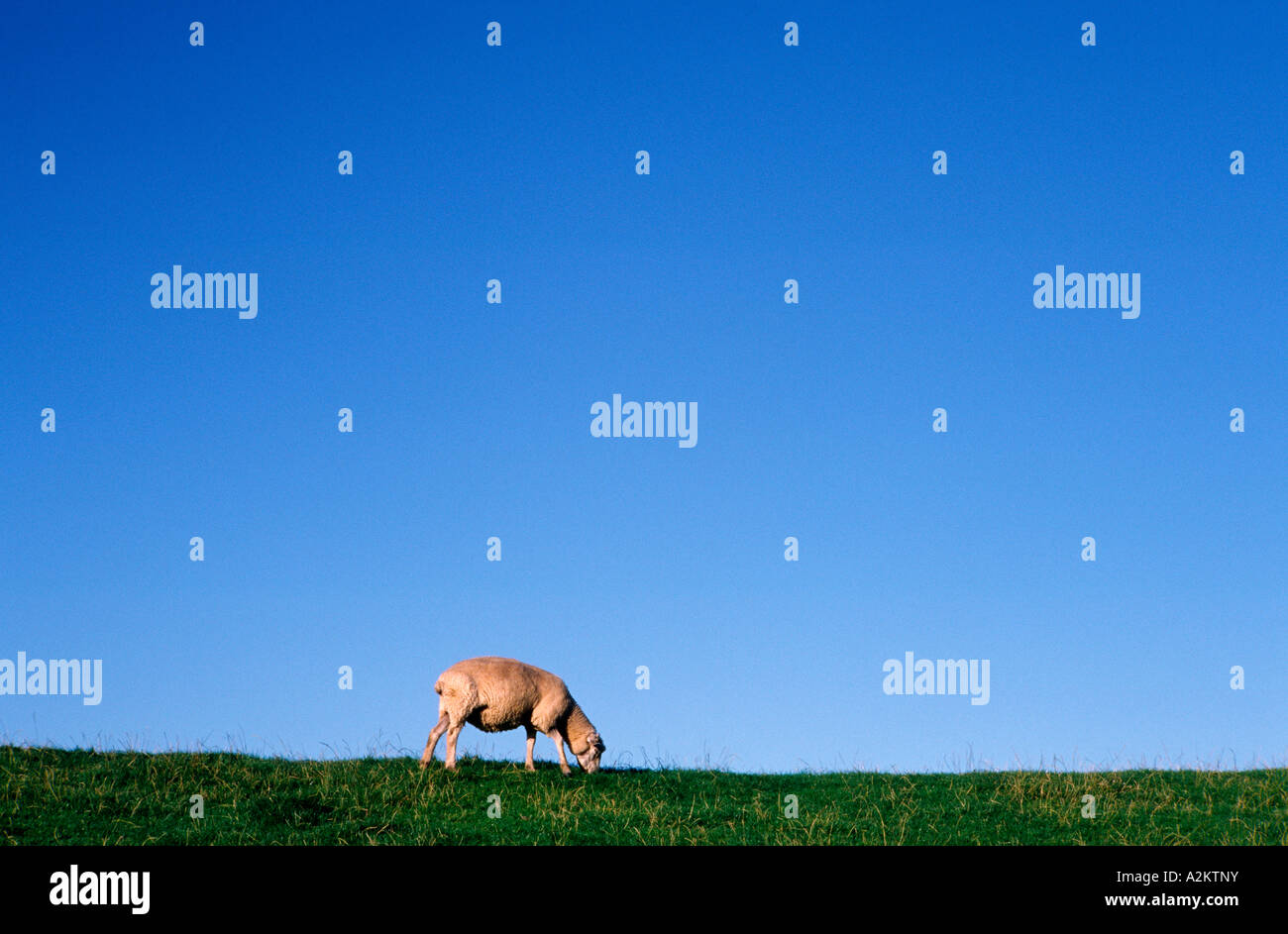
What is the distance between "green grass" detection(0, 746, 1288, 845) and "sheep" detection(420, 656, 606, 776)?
0.65 metres

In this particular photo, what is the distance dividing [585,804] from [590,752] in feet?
13.1

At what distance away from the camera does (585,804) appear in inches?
823

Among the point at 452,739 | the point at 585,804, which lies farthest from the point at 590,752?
the point at 585,804

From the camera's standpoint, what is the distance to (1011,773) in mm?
24297

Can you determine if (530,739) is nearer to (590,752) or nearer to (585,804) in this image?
(590,752)

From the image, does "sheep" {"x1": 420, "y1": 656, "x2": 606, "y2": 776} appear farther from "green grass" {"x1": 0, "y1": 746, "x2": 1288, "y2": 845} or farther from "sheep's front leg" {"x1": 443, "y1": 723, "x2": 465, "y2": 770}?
"green grass" {"x1": 0, "y1": 746, "x2": 1288, "y2": 845}

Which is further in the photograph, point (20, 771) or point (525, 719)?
point (525, 719)

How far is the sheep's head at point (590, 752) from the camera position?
24.9 metres

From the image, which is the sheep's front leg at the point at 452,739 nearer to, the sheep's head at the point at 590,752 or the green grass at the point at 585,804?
the green grass at the point at 585,804

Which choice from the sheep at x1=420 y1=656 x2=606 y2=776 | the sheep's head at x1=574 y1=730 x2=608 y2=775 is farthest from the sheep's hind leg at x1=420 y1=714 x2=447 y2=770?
the sheep's head at x1=574 y1=730 x2=608 y2=775

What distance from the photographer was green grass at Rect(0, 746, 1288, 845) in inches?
744
